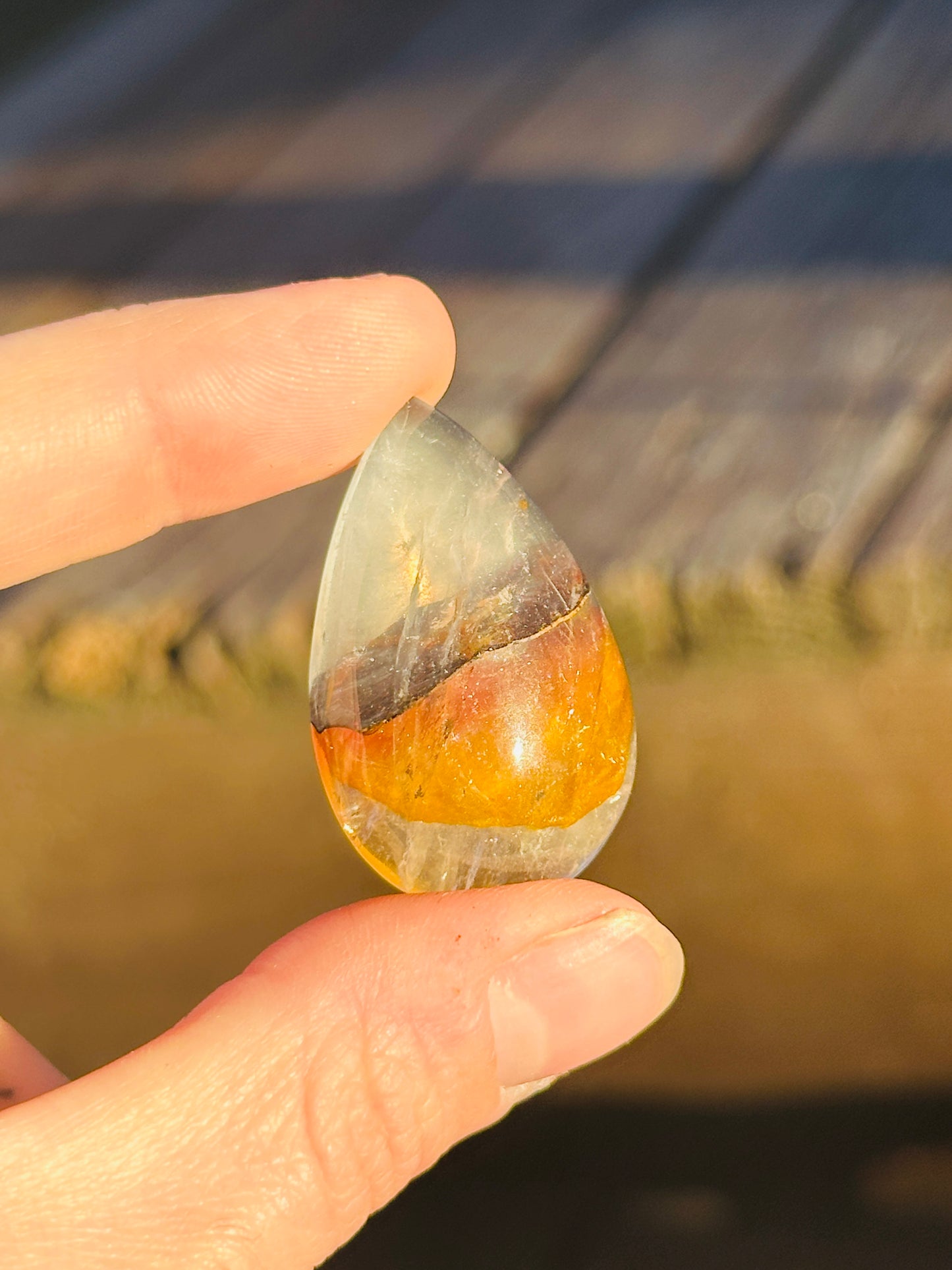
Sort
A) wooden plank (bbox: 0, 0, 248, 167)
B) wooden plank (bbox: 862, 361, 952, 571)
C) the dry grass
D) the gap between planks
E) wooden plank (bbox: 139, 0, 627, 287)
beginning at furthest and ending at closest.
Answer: wooden plank (bbox: 0, 0, 248, 167) < wooden plank (bbox: 139, 0, 627, 287) < the gap between planks < the dry grass < wooden plank (bbox: 862, 361, 952, 571)

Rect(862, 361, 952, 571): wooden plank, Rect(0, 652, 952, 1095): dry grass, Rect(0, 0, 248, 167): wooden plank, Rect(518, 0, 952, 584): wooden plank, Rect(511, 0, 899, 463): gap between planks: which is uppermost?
Result: Rect(0, 0, 248, 167): wooden plank

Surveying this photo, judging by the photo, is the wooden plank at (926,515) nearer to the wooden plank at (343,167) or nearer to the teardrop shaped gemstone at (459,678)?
the teardrop shaped gemstone at (459,678)

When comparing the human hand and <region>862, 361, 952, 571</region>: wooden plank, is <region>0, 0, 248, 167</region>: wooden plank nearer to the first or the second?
the human hand

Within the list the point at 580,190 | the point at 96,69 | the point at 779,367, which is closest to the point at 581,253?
the point at 580,190

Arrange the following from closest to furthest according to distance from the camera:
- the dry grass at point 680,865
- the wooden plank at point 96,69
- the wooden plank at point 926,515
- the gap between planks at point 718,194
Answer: the wooden plank at point 926,515 < the dry grass at point 680,865 < the gap between planks at point 718,194 < the wooden plank at point 96,69

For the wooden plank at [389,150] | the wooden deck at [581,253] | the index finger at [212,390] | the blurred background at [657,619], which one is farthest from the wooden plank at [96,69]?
the index finger at [212,390]

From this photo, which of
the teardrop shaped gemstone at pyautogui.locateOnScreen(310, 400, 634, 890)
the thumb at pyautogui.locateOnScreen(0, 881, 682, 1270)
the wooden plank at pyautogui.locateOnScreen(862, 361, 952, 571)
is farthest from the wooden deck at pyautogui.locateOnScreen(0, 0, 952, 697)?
the thumb at pyautogui.locateOnScreen(0, 881, 682, 1270)
